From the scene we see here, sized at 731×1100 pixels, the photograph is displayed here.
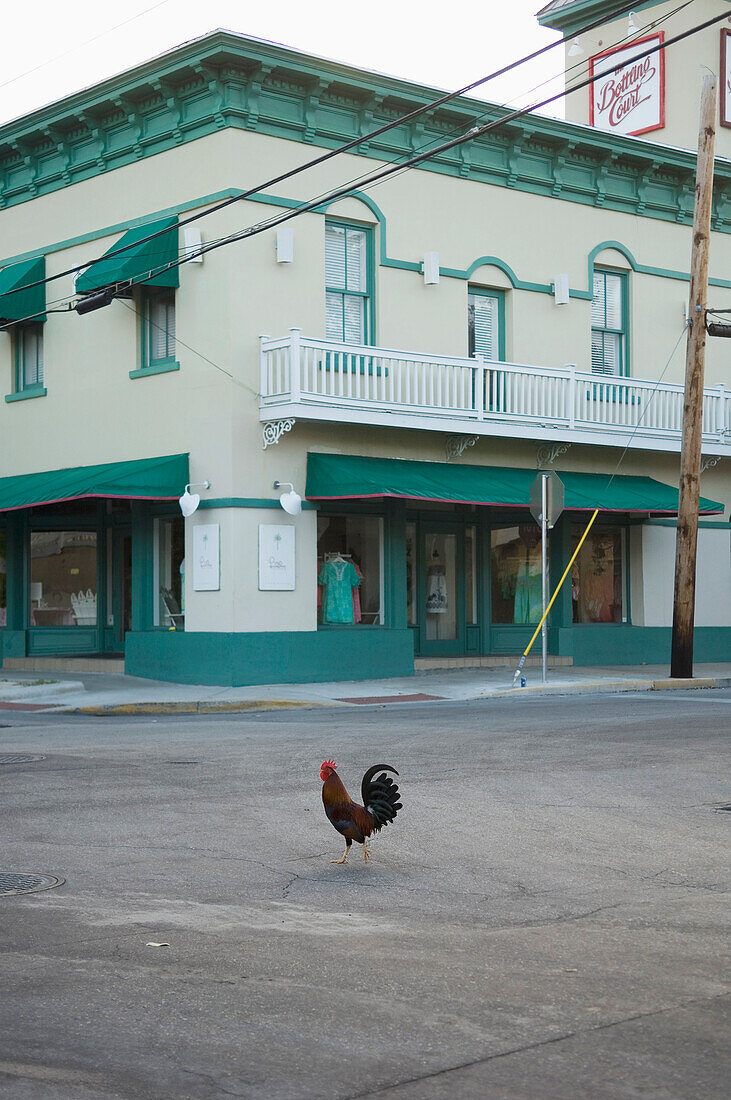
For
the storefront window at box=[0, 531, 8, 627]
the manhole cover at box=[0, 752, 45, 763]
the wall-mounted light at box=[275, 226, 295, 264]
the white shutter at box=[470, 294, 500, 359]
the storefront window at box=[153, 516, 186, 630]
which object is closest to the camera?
the manhole cover at box=[0, 752, 45, 763]

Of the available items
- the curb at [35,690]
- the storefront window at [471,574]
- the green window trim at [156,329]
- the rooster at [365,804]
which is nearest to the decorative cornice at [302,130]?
the green window trim at [156,329]

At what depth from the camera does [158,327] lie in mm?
22328

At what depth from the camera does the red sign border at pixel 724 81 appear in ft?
104

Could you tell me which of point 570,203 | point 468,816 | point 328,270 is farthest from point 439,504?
point 468,816

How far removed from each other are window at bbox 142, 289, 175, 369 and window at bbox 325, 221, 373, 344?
98.4 inches

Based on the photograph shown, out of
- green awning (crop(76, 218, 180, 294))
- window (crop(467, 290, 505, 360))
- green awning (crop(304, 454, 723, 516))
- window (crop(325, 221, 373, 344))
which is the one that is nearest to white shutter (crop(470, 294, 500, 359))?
window (crop(467, 290, 505, 360))

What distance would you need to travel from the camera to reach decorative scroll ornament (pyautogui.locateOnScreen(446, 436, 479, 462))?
22.9 meters

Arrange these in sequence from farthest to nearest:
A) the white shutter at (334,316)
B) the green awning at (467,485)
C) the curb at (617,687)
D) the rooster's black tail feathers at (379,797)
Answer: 1. the white shutter at (334,316)
2. the green awning at (467,485)
3. the curb at (617,687)
4. the rooster's black tail feathers at (379,797)

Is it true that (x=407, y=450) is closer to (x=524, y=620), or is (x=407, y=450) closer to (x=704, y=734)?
(x=524, y=620)

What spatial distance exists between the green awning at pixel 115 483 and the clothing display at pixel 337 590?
2.74m

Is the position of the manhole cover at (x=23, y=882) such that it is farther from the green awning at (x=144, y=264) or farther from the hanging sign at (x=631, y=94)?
the hanging sign at (x=631, y=94)

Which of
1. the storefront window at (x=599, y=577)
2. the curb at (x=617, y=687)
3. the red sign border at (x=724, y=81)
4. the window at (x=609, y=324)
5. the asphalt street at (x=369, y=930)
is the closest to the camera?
the asphalt street at (x=369, y=930)

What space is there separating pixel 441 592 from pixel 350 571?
2.51 meters

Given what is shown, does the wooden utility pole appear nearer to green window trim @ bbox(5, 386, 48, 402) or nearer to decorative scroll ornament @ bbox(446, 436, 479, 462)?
decorative scroll ornament @ bbox(446, 436, 479, 462)
